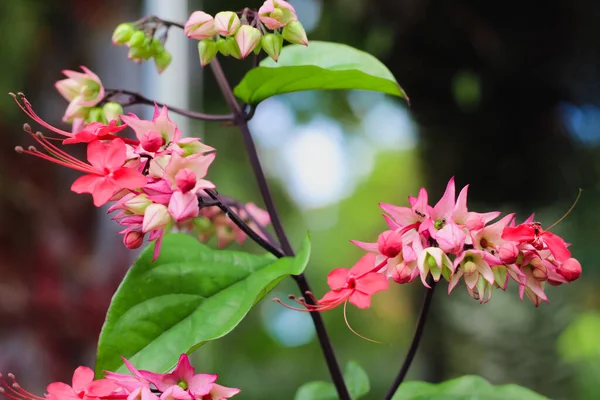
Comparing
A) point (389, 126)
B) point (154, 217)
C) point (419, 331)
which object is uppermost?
point (154, 217)

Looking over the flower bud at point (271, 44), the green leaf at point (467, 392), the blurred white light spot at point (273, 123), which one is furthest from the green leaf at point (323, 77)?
the blurred white light spot at point (273, 123)

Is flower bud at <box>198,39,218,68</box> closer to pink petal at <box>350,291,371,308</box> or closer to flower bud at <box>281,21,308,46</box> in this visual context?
flower bud at <box>281,21,308,46</box>

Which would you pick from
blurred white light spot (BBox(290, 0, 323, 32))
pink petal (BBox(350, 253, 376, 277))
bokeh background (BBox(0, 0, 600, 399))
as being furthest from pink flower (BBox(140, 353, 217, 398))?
blurred white light spot (BBox(290, 0, 323, 32))

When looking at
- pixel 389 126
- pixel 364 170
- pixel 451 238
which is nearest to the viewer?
pixel 451 238

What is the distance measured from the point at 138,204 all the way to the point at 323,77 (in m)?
0.17

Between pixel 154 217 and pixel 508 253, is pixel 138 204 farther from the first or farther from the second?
pixel 508 253

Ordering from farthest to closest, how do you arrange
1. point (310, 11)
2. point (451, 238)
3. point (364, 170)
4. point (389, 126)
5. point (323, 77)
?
point (364, 170) → point (389, 126) → point (310, 11) → point (323, 77) → point (451, 238)

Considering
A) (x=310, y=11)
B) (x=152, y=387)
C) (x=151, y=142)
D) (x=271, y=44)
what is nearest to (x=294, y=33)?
(x=271, y=44)

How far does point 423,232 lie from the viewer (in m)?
0.34

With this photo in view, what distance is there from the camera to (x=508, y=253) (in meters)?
0.32

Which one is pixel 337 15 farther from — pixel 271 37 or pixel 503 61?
pixel 271 37

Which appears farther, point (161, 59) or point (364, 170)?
point (364, 170)

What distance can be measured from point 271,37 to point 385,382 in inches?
38.6

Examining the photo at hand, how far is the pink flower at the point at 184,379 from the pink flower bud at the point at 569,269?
21 cm
